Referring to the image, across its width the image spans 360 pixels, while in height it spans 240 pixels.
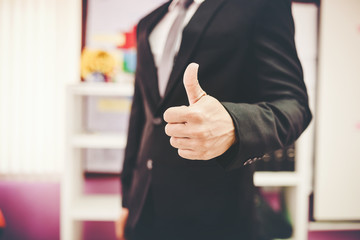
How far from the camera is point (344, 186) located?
200 centimetres

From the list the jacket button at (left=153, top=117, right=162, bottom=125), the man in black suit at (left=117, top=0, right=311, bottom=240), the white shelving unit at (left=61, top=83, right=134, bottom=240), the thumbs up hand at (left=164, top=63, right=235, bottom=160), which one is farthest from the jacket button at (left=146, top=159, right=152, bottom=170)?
the white shelving unit at (left=61, top=83, right=134, bottom=240)

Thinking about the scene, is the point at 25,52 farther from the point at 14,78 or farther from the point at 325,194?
the point at 325,194

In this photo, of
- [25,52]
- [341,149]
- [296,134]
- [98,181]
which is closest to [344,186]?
[341,149]

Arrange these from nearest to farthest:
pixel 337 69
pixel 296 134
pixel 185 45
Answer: pixel 296 134 → pixel 185 45 → pixel 337 69

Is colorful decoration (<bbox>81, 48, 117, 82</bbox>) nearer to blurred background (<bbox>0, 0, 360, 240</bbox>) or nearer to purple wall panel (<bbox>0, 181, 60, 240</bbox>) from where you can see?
blurred background (<bbox>0, 0, 360, 240</bbox>)

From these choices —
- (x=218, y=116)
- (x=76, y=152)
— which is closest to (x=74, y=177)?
(x=76, y=152)

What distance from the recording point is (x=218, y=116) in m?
0.44

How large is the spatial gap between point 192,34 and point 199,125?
37cm

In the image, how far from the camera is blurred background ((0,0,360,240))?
1961 mm

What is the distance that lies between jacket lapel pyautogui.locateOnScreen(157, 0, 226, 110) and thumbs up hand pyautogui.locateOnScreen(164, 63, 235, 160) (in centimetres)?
25

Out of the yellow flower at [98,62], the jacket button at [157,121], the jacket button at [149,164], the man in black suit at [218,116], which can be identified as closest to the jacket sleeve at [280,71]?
the man in black suit at [218,116]

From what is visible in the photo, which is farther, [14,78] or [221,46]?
[14,78]

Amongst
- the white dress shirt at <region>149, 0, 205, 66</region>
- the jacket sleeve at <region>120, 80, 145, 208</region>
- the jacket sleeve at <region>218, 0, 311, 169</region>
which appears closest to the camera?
the jacket sleeve at <region>218, 0, 311, 169</region>

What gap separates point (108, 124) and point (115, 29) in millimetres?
827
